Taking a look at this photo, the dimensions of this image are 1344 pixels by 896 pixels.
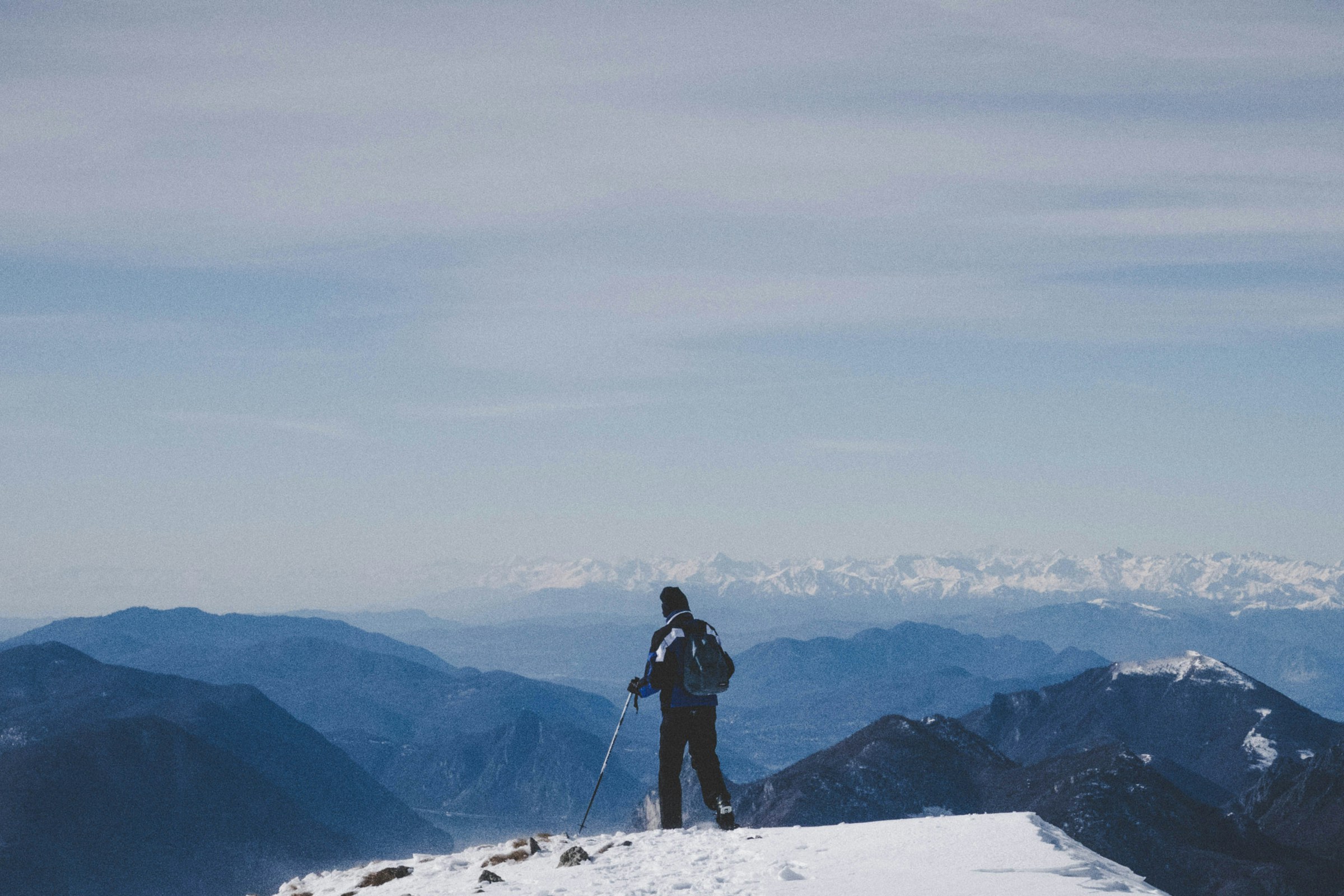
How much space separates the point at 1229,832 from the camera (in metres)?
180

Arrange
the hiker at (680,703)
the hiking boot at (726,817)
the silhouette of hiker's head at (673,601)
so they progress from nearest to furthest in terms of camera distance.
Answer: the hiking boot at (726,817) → the hiker at (680,703) → the silhouette of hiker's head at (673,601)

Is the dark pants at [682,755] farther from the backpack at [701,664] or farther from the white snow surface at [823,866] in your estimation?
the white snow surface at [823,866]

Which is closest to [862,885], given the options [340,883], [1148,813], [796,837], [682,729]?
[796,837]

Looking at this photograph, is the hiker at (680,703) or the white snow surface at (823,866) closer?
the white snow surface at (823,866)

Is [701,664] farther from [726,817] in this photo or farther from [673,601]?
[726,817]

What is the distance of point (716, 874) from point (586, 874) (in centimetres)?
251

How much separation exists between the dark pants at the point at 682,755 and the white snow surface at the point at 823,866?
36.6 inches

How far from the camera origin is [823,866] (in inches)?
798

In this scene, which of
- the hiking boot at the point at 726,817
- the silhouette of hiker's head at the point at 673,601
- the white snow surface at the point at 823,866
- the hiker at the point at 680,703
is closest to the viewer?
the white snow surface at the point at 823,866

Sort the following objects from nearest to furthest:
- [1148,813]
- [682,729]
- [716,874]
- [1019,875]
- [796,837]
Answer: [1019,875] → [716,874] → [796,837] → [682,729] → [1148,813]

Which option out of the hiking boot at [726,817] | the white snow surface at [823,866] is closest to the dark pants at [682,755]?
the hiking boot at [726,817]

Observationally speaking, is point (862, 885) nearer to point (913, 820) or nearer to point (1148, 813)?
point (913, 820)

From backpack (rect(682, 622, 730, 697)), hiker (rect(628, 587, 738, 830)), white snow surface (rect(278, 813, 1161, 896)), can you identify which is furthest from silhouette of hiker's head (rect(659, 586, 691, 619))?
white snow surface (rect(278, 813, 1161, 896))

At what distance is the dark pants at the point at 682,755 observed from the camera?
26.0 meters
